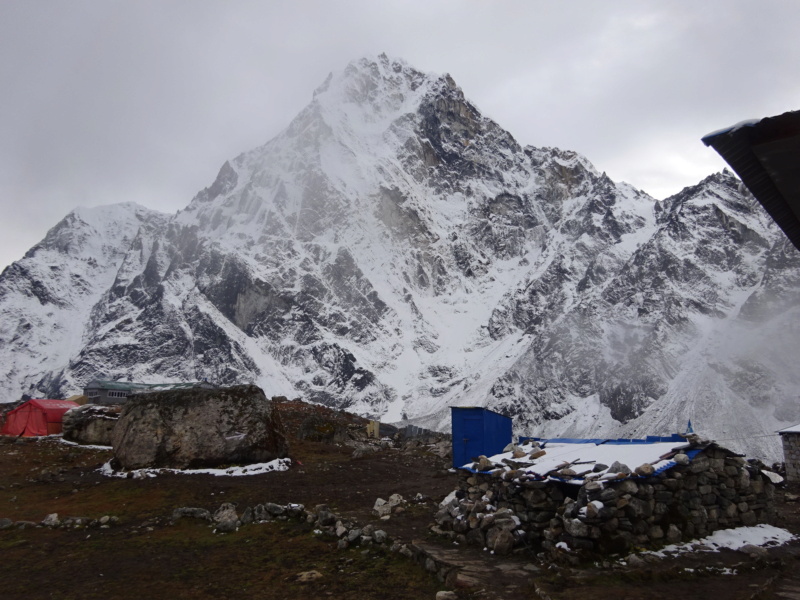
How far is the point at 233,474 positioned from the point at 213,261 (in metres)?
154

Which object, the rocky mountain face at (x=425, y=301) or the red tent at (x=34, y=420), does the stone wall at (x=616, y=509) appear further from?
the rocky mountain face at (x=425, y=301)

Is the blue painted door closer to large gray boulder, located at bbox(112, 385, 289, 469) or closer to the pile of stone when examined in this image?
the pile of stone

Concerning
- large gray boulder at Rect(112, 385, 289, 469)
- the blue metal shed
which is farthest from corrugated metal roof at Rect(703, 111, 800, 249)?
large gray boulder at Rect(112, 385, 289, 469)

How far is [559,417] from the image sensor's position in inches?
5453

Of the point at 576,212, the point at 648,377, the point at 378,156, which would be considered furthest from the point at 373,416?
the point at 576,212

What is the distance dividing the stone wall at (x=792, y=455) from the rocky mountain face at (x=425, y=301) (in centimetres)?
8804

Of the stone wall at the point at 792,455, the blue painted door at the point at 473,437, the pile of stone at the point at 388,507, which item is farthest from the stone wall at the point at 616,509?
the stone wall at the point at 792,455

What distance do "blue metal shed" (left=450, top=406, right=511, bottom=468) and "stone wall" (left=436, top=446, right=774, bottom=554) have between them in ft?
23.0

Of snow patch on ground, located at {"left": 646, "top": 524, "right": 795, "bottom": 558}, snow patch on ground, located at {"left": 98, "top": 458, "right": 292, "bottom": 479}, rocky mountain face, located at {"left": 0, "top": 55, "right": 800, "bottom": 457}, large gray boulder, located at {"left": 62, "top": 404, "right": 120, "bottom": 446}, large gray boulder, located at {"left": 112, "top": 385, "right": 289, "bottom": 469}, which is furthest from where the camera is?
rocky mountain face, located at {"left": 0, "top": 55, "right": 800, "bottom": 457}

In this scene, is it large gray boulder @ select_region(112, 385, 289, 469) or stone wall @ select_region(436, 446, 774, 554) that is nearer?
stone wall @ select_region(436, 446, 774, 554)

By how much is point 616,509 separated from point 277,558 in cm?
685

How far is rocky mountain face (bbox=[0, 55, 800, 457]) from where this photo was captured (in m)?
126

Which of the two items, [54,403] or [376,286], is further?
[376,286]

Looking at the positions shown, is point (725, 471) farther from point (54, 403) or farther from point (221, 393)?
point (54, 403)
